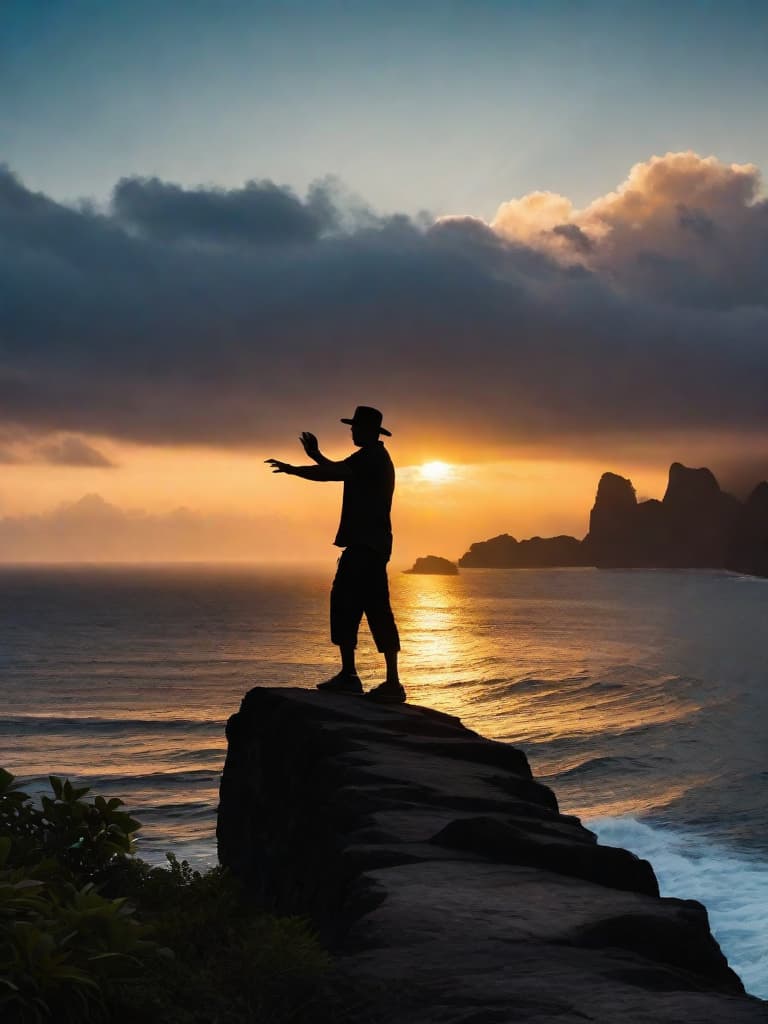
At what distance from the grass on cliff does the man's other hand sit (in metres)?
4.25

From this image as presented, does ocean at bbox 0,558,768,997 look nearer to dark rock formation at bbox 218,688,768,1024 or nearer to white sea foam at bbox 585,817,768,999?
white sea foam at bbox 585,817,768,999

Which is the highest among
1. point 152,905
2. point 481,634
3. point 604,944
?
point 604,944

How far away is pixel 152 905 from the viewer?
19.6ft

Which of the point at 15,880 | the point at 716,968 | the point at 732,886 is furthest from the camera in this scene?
the point at 732,886

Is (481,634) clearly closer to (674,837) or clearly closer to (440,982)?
(674,837)

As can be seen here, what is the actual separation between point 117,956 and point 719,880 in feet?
61.4

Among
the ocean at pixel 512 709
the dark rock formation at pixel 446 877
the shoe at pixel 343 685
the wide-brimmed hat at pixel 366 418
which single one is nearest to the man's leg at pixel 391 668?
the dark rock formation at pixel 446 877

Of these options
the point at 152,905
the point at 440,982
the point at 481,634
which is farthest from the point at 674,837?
the point at 481,634

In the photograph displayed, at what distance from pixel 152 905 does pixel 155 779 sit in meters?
26.9

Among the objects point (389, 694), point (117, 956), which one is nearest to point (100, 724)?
point (389, 694)

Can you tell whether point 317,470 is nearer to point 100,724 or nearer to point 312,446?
point 312,446

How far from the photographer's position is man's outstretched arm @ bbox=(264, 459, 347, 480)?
8.53m

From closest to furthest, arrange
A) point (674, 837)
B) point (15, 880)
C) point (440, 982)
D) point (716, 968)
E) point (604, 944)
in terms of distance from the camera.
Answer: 1. point (15, 880)
2. point (440, 982)
3. point (604, 944)
4. point (716, 968)
5. point (674, 837)

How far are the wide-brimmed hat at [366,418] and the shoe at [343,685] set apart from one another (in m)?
2.47
